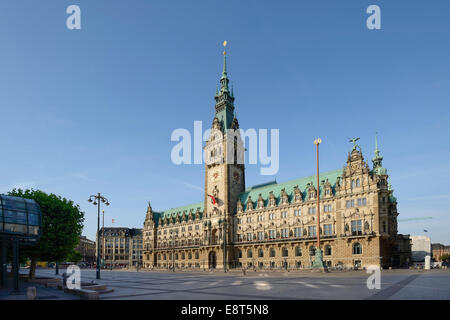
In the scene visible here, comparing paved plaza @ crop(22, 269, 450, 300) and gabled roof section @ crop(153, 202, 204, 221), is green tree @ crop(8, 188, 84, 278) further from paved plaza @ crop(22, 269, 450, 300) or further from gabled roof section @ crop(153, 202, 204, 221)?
gabled roof section @ crop(153, 202, 204, 221)

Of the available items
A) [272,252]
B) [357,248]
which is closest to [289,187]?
[272,252]

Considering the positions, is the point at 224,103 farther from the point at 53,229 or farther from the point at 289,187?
the point at 53,229

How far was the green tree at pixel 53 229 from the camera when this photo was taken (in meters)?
46.1

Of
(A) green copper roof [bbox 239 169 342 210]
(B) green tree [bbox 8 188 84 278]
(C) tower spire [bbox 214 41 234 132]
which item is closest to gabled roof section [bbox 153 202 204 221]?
(A) green copper roof [bbox 239 169 342 210]

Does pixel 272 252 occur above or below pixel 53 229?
below

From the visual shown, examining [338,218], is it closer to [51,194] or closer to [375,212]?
[375,212]

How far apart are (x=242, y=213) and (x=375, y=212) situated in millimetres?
42398

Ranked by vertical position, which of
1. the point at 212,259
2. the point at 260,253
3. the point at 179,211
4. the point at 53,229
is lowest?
the point at 212,259

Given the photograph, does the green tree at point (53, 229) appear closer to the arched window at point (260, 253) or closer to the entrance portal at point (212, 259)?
the arched window at point (260, 253)

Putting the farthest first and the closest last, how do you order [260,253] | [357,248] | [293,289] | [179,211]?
[179,211], [260,253], [357,248], [293,289]

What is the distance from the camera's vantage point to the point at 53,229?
A: 156 ft

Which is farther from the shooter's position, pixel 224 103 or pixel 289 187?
pixel 224 103
